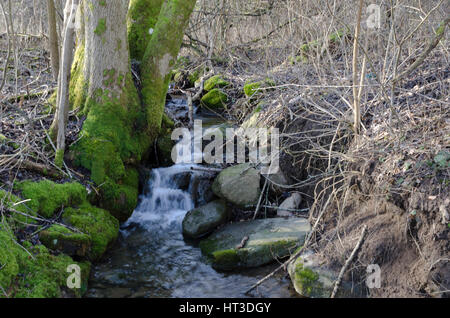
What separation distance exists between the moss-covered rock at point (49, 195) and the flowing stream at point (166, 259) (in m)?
0.92

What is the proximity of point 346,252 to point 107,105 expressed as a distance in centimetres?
433

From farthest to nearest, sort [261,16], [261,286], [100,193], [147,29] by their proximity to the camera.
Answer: [261,16]
[147,29]
[100,193]
[261,286]

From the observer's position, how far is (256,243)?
5410 mm

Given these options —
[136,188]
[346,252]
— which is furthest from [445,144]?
[136,188]

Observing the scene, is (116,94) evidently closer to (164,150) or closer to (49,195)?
(164,150)

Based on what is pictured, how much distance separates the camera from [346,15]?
7156mm

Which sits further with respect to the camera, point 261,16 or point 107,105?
point 261,16

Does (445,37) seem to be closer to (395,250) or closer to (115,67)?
(395,250)

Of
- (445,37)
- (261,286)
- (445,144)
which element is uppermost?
(445,37)
